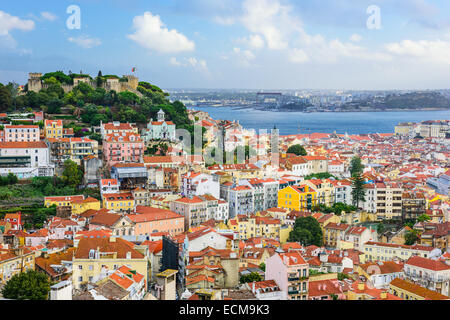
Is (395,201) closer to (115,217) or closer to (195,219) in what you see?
(195,219)

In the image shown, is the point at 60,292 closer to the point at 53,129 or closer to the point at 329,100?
the point at 53,129

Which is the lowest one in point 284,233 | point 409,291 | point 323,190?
point 284,233

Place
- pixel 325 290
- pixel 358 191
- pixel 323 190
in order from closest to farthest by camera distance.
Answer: pixel 325 290 → pixel 323 190 → pixel 358 191

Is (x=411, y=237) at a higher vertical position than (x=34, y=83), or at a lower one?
lower

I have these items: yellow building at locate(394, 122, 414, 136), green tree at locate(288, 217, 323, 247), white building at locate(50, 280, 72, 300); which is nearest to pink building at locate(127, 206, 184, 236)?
green tree at locate(288, 217, 323, 247)

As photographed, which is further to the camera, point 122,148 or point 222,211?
point 122,148

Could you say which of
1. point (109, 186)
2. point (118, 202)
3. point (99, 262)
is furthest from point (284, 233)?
point (99, 262)

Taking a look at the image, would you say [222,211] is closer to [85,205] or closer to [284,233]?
[284,233]

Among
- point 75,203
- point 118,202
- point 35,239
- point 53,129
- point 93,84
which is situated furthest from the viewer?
point 93,84

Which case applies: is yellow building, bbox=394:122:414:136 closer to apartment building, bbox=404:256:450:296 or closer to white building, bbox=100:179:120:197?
white building, bbox=100:179:120:197
